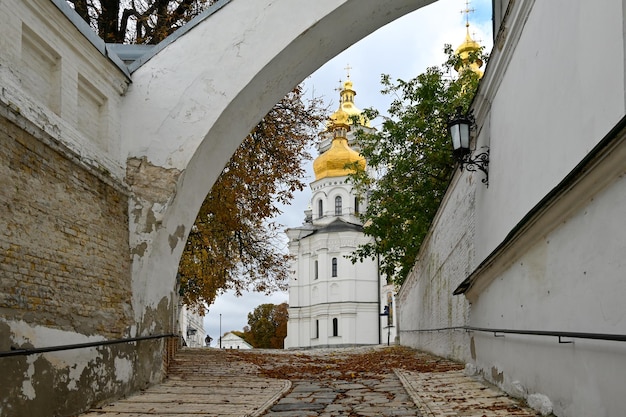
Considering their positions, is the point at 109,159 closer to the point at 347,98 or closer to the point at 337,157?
the point at 337,157

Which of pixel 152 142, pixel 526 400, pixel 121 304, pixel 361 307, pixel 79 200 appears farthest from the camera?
pixel 361 307

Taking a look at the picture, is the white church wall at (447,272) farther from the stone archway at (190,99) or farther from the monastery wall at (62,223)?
the monastery wall at (62,223)

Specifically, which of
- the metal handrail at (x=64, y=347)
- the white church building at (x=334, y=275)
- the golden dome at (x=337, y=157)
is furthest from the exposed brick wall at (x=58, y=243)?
the golden dome at (x=337, y=157)

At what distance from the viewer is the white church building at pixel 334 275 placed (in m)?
60.5

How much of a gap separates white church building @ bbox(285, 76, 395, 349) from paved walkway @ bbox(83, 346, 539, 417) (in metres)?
47.9

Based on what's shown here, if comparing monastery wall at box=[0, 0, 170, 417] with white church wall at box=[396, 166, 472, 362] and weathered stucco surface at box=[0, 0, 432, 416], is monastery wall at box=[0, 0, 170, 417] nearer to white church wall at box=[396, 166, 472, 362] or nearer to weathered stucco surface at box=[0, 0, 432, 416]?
weathered stucco surface at box=[0, 0, 432, 416]

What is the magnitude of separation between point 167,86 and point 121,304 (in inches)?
117

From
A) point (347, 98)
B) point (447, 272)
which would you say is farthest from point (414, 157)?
point (347, 98)

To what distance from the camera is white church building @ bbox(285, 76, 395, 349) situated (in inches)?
2381

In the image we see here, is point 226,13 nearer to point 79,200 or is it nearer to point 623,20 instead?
point 79,200

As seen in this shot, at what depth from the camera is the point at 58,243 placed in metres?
6.78

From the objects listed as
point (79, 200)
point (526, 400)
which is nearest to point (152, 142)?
point (79, 200)

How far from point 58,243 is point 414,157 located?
41.8 feet

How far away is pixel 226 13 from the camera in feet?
30.7
